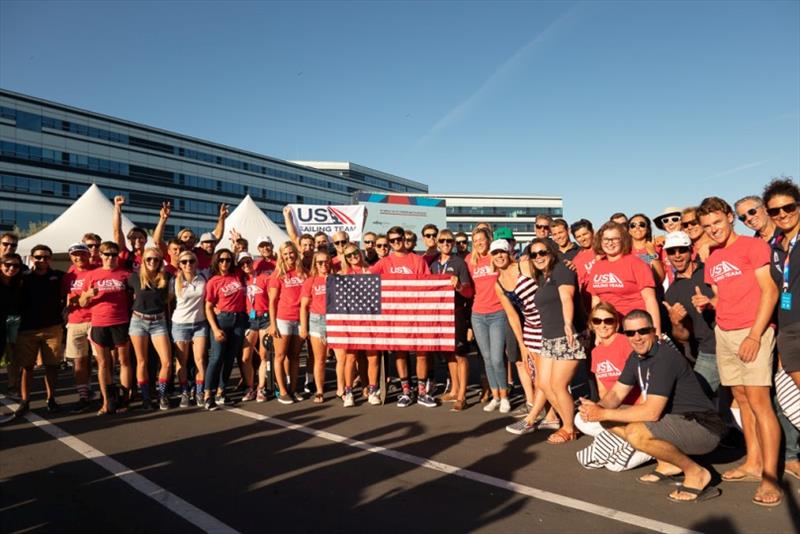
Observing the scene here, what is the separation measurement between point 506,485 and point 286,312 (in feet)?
14.4

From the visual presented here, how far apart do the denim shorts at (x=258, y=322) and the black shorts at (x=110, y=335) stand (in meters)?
1.72

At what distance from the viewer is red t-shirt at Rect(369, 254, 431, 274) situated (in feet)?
24.9

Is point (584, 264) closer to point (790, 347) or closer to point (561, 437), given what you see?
point (561, 437)

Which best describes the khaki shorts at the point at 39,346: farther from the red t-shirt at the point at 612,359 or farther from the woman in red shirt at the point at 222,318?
the red t-shirt at the point at 612,359

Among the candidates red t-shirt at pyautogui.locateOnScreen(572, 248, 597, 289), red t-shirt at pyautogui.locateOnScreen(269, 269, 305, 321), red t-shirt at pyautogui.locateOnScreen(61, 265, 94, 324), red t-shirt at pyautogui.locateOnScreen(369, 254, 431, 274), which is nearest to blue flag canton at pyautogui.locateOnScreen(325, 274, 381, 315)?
red t-shirt at pyautogui.locateOnScreen(369, 254, 431, 274)

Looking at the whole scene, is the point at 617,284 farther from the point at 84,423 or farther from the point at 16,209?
the point at 16,209

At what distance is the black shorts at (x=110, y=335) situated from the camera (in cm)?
706

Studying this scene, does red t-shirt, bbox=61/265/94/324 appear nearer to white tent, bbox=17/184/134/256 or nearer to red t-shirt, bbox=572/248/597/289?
red t-shirt, bbox=572/248/597/289

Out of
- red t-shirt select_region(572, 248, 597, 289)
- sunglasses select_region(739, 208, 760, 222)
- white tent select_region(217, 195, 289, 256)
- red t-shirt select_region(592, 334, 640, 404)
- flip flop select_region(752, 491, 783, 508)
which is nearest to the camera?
flip flop select_region(752, 491, 783, 508)

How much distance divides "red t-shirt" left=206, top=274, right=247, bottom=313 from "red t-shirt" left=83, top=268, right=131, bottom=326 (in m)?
1.17

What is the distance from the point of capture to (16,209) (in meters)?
53.2

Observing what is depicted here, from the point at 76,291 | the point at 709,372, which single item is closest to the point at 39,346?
the point at 76,291

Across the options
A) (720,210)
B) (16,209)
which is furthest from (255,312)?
(16,209)

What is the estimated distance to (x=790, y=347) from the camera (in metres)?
3.86
